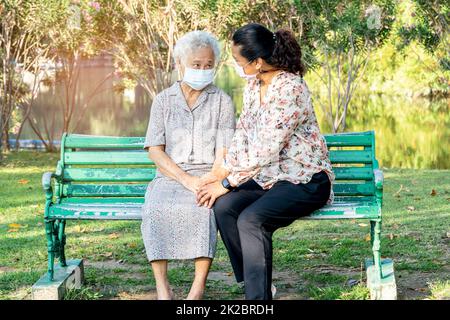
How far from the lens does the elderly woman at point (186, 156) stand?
4801 millimetres

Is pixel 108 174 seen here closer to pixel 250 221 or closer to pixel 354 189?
pixel 250 221

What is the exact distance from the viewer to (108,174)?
18.0 feet

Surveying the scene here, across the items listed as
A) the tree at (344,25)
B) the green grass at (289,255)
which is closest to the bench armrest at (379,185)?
the green grass at (289,255)

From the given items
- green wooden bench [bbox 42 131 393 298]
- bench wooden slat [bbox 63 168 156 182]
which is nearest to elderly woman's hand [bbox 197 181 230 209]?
green wooden bench [bbox 42 131 393 298]

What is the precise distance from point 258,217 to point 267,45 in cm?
94

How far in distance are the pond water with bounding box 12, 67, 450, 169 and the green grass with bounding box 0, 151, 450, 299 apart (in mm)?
7252

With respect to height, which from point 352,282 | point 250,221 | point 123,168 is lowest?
point 352,282

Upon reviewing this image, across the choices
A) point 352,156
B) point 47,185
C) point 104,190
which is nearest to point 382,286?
point 352,156

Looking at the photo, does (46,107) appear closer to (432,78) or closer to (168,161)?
(432,78)

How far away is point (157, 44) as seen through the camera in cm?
1284

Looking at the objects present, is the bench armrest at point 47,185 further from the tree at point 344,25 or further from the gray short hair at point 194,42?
the tree at point 344,25

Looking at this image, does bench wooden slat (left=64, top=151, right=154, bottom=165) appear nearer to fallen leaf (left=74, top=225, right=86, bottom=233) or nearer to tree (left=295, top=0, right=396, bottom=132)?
fallen leaf (left=74, top=225, right=86, bottom=233)

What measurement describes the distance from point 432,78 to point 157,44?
70.4ft
